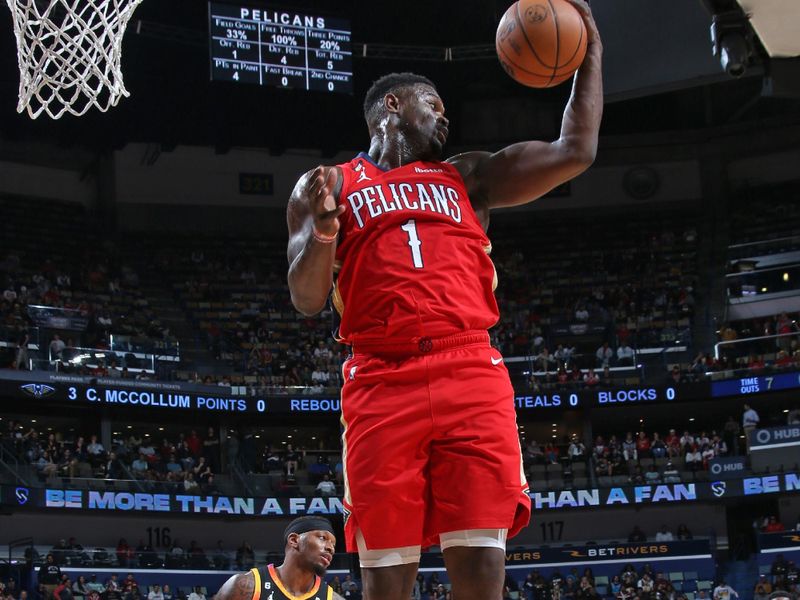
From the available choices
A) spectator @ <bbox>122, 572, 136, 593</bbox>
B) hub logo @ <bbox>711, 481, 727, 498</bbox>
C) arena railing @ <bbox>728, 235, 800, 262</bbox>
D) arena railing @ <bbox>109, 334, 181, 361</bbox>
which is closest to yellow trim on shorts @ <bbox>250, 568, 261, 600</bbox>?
spectator @ <bbox>122, 572, 136, 593</bbox>

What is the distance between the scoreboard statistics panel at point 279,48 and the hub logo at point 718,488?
440 inches

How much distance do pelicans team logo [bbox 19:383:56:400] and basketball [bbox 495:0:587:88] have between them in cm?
2123

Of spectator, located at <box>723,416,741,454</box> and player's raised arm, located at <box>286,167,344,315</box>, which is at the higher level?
spectator, located at <box>723,416,741,454</box>

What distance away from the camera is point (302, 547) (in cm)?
723

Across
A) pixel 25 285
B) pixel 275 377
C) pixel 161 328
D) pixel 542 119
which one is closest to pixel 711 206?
pixel 542 119

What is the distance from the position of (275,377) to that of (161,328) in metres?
3.01

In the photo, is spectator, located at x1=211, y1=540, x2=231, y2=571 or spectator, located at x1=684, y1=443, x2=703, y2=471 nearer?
spectator, located at x1=211, y1=540, x2=231, y2=571

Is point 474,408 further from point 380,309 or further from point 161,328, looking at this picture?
point 161,328

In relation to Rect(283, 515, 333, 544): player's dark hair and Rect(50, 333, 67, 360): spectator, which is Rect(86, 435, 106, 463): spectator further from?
Rect(283, 515, 333, 544): player's dark hair

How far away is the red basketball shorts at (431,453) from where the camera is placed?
3566mm

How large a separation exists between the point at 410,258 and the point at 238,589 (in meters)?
3.94

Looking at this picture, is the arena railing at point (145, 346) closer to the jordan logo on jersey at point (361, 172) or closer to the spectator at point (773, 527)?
the spectator at point (773, 527)

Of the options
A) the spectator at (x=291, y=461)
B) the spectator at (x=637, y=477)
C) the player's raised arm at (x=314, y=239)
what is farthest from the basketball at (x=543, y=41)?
the spectator at (x=637, y=477)

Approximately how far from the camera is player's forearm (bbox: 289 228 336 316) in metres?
3.62
